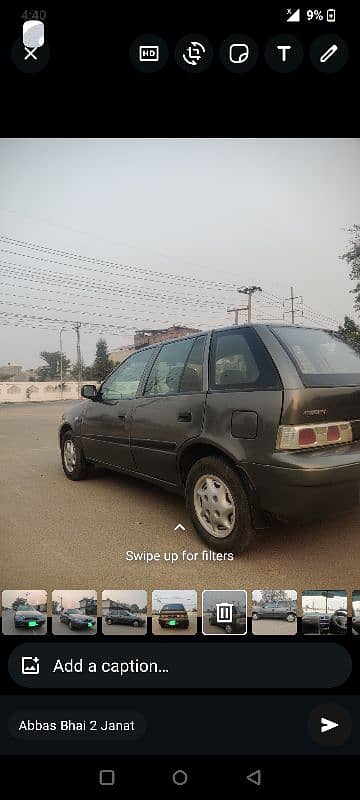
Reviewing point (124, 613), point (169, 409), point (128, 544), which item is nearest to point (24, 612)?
point (124, 613)

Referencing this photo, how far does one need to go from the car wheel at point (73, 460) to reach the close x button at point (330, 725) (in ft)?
11.4

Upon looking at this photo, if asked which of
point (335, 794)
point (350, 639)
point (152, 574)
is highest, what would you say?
point (152, 574)

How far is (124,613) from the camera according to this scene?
4.17ft

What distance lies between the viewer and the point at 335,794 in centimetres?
105

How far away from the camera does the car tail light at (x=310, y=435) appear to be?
6.42 ft

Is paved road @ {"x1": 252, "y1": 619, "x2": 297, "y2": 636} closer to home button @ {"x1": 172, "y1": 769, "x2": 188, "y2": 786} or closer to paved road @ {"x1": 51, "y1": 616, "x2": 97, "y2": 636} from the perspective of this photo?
home button @ {"x1": 172, "y1": 769, "x2": 188, "y2": 786}

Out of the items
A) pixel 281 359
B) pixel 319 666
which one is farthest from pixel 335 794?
pixel 281 359

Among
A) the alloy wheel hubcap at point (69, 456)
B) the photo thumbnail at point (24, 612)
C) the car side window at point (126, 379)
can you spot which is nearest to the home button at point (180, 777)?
the photo thumbnail at point (24, 612)

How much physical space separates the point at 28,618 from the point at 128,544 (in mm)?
1029

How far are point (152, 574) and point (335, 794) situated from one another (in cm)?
85
